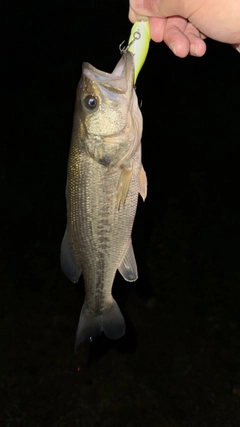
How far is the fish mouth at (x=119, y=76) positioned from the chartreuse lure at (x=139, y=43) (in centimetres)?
5

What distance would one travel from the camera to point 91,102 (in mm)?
1690

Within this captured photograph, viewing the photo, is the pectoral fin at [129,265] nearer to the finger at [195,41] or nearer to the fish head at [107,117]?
the fish head at [107,117]

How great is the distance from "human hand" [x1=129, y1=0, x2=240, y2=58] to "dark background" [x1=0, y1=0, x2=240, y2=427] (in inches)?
82.5

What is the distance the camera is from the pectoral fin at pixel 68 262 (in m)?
1.91

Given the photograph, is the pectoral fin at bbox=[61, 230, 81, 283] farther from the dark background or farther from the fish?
the dark background

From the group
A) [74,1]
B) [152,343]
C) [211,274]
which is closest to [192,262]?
[211,274]

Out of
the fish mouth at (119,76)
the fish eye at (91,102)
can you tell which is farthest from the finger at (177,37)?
the fish eye at (91,102)

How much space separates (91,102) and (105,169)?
270 mm

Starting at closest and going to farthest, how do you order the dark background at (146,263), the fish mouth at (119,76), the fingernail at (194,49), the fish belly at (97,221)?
the fish mouth at (119,76) < the fish belly at (97,221) < the fingernail at (194,49) < the dark background at (146,263)

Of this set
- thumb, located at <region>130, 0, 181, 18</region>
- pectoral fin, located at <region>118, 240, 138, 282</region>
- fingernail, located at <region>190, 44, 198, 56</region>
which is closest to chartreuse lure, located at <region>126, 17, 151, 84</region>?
thumb, located at <region>130, 0, 181, 18</region>

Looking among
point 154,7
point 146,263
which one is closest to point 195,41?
point 154,7

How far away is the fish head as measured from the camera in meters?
1.65

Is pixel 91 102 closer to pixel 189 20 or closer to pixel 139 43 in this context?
pixel 139 43

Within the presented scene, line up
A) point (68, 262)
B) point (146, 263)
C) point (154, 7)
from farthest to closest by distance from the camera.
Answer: point (146, 263)
point (68, 262)
point (154, 7)
